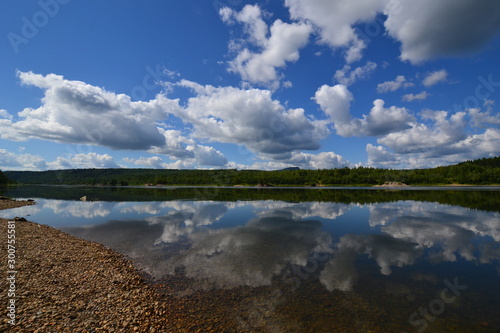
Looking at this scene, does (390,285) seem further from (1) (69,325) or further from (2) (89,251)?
(2) (89,251)

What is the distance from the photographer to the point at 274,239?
1048 inches

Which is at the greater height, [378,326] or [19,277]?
[19,277]

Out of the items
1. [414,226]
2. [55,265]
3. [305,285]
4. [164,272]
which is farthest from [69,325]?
[414,226]

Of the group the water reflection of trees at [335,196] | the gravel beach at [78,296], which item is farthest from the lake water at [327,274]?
the water reflection of trees at [335,196]

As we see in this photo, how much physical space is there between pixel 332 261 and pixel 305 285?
5.42 meters

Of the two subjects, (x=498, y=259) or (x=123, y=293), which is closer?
(x=123, y=293)

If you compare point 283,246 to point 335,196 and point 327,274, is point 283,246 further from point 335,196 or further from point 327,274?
point 335,196
